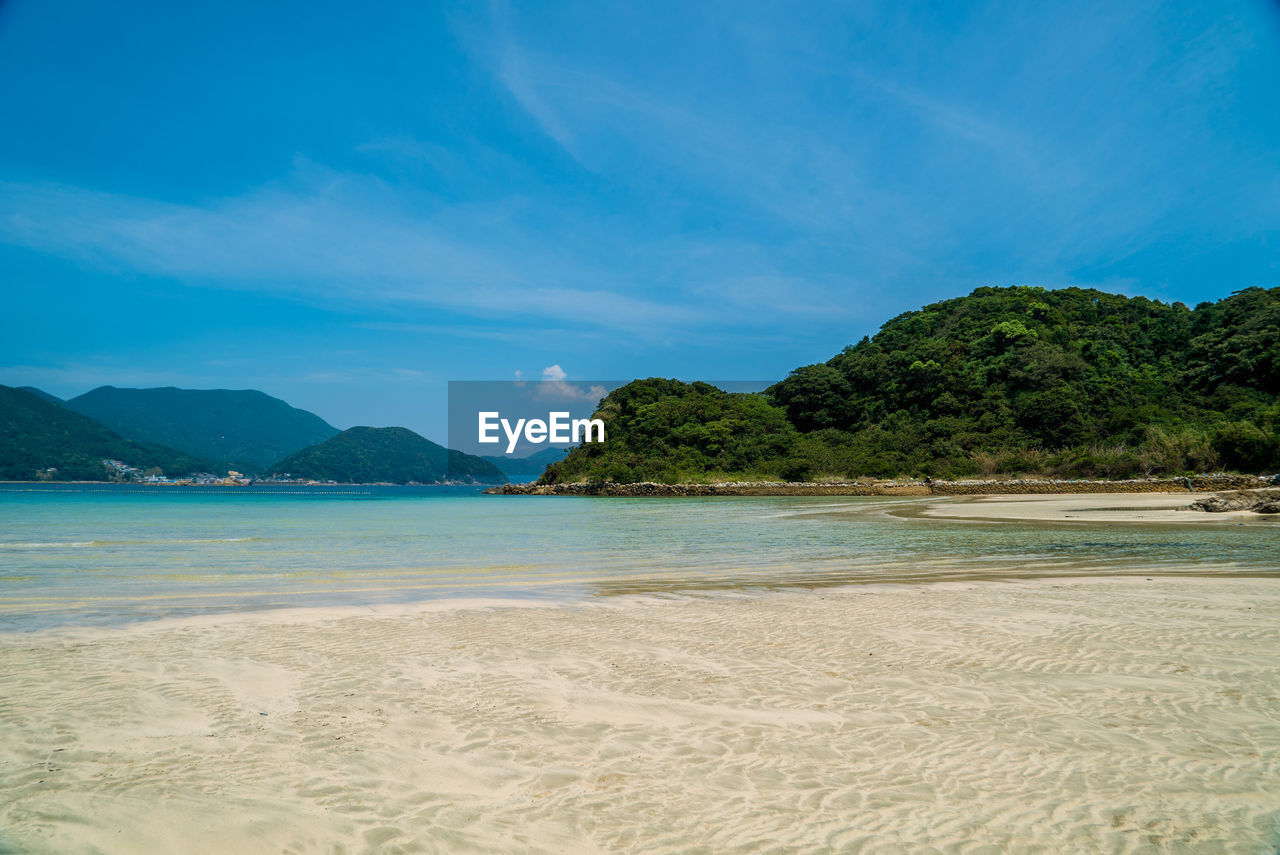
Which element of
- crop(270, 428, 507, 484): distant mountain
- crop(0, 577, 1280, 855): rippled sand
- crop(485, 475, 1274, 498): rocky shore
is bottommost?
crop(485, 475, 1274, 498): rocky shore

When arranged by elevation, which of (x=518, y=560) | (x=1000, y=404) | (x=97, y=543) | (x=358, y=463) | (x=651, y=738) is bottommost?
(x=518, y=560)

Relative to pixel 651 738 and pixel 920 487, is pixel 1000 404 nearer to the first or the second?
pixel 920 487

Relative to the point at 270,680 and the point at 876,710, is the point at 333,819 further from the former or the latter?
the point at 876,710

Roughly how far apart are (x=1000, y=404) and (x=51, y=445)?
142 metres

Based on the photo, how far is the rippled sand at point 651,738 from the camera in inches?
124

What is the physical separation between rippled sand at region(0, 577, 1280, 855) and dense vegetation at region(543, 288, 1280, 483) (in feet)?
167

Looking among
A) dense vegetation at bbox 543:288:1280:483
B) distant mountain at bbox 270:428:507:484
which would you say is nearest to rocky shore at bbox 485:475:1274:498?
dense vegetation at bbox 543:288:1280:483

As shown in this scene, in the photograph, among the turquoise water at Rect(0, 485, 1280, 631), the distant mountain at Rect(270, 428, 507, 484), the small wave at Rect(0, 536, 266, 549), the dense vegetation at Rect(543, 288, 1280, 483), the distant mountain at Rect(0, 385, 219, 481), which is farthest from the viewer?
the distant mountain at Rect(270, 428, 507, 484)

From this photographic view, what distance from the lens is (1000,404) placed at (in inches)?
2611

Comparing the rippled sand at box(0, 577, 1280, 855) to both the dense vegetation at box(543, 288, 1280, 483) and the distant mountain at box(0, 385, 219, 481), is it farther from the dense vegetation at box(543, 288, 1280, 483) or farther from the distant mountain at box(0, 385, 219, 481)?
the distant mountain at box(0, 385, 219, 481)

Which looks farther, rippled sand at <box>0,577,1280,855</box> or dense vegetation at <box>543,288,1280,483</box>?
dense vegetation at <box>543,288,1280,483</box>

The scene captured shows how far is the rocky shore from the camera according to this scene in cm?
4134

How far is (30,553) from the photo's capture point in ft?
50.9

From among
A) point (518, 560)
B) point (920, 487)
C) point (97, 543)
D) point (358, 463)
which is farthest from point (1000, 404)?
point (358, 463)
